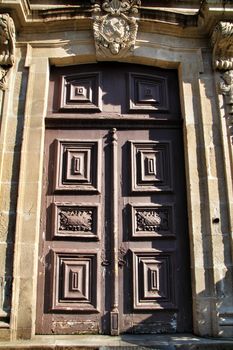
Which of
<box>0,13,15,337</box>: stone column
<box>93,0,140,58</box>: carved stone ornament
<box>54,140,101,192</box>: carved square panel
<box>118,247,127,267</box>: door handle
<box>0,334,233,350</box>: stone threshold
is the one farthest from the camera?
<box>93,0,140,58</box>: carved stone ornament

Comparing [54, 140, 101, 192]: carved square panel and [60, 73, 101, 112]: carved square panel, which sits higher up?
[60, 73, 101, 112]: carved square panel

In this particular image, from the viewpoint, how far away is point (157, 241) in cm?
495

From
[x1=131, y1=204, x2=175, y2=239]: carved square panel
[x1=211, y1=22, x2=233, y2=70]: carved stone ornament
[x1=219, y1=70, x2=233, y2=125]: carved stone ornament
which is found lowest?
[x1=131, y1=204, x2=175, y2=239]: carved square panel

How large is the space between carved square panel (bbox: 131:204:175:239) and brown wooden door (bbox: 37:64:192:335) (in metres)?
0.01

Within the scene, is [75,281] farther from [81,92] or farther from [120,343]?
[81,92]

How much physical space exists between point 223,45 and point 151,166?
1704mm

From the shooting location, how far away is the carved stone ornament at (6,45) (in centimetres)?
512

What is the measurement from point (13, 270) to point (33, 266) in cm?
21

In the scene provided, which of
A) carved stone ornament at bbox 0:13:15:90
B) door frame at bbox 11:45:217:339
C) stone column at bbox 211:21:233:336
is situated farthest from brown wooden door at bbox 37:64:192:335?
carved stone ornament at bbox 0:13:15:90

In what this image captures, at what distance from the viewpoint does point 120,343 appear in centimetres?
421

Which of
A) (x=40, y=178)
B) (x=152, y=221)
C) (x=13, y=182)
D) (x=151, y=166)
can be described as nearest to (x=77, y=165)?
(x=40, y=178)

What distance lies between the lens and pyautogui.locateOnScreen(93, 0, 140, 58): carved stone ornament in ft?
A: 17.6

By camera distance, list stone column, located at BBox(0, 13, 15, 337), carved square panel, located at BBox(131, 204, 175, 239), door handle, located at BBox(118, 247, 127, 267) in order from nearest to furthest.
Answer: stone column, located at BBox(0, 13, 15, 337), door handle, located at BBox(118, 247, 127, 267), carved square panel, located at BBox(131, 204, 175, 239)

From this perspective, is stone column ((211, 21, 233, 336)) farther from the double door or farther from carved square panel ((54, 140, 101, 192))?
carved square panel ((54, 140, 101, 192))
